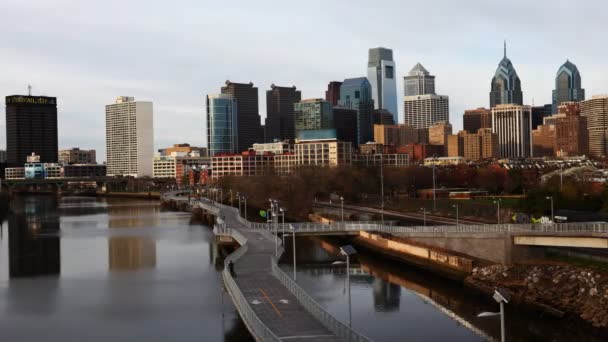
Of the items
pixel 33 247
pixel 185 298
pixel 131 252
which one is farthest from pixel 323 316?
pixel 33 247

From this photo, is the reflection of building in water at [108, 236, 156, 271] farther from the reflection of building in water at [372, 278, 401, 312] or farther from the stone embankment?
the stone embankment

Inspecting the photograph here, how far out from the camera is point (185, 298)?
46.8 metres

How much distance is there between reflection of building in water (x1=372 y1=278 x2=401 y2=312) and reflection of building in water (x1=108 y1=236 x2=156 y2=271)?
2167cm

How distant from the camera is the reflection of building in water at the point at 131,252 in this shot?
207 feet

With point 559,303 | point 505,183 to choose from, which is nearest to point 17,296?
point 559,303

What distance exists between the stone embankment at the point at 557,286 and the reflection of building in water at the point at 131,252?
2999cm

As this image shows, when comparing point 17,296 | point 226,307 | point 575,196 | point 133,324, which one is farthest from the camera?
point 575,196

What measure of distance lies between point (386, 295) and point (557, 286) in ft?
35.2

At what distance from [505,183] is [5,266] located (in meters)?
82.1

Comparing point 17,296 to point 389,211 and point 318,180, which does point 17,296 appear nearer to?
point 389,211

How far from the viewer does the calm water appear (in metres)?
38.1

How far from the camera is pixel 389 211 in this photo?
99.1 meters

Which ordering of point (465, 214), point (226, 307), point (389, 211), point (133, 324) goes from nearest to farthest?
point (133, 324) < point (226, 307) < point (465, 214) < point (389, 211)

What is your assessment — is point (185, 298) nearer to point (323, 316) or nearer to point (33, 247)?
point (323, 316)
